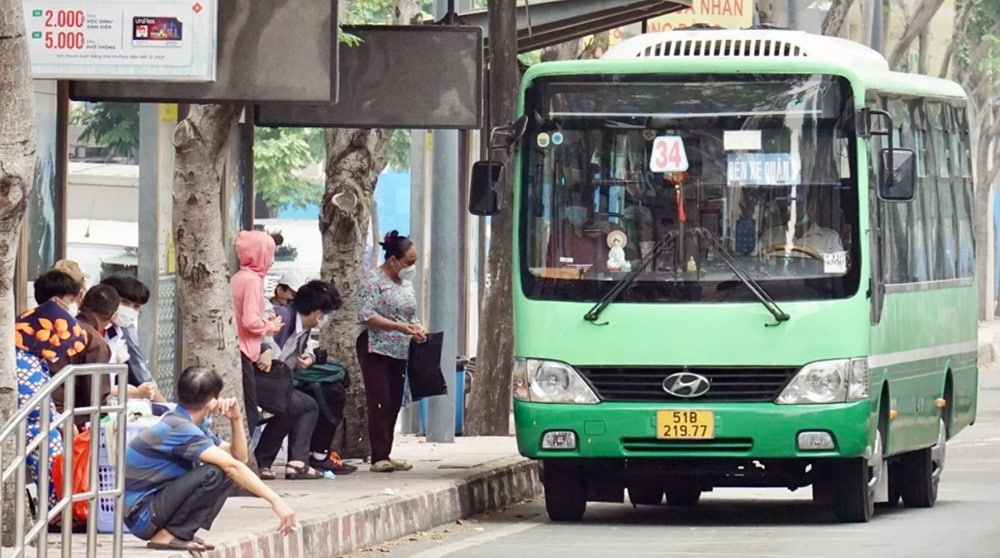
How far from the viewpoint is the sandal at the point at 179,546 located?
991 cm

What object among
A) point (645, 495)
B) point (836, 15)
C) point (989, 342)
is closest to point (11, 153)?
point (645, 495)

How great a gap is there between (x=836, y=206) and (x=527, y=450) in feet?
7.56

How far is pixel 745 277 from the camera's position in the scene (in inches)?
536

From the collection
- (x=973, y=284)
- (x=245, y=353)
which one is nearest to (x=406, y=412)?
(x=973, y=284)

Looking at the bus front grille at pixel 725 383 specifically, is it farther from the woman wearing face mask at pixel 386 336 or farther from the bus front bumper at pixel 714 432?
the woman wearing face mask at pixel 386 336

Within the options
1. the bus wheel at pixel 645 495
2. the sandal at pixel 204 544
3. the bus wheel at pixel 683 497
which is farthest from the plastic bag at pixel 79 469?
the bus wheel at pixel 683 497

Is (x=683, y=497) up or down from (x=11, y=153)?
down

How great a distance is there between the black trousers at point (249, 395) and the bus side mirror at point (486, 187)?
5.35 feet

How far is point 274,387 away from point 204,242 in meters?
1.14

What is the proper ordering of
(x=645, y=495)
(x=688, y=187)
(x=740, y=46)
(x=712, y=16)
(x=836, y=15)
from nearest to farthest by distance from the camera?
(x=688, y=187) → (x=740, y=46) → (x=645, y=495) → (x=836, y=15) → (x=712, y=16)

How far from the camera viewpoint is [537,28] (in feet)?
60.6

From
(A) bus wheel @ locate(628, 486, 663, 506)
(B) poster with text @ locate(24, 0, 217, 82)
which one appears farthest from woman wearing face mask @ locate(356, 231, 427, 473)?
(B) poster with text @ locate(24, 0, 217, 82)

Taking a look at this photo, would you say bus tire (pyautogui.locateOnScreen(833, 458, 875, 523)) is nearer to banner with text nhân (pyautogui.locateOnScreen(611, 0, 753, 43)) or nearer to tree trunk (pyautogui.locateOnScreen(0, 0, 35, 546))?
tree trunk (pyautogui.locateOnScreen(0, 0, 35, 546))

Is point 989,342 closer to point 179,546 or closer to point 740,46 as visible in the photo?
point 740,46
